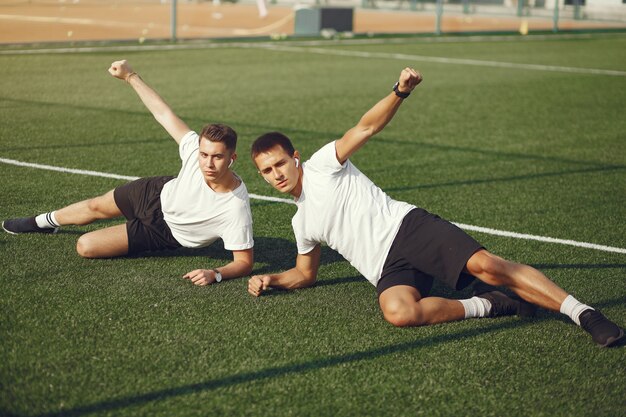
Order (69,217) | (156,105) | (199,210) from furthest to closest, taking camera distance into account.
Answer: (69,217) < (156,105) < (199,210)

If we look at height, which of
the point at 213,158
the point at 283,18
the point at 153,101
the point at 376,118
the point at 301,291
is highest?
the point at 376,118

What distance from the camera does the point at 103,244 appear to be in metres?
5.96

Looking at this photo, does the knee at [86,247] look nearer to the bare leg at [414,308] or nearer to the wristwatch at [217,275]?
the wristwatch at [217,275]

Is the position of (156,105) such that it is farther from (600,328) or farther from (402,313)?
(600,328)

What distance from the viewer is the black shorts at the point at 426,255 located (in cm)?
504

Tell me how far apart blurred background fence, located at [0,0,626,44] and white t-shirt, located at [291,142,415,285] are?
60.7 feet

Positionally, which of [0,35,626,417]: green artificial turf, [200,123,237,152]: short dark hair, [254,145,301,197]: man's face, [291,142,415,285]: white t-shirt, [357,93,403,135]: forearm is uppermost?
[357,93,403,135]: forearm

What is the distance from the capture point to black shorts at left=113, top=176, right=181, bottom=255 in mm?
5992

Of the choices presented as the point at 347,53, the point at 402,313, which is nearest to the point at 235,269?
the point at 402,313

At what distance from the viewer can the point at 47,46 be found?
1922 cm

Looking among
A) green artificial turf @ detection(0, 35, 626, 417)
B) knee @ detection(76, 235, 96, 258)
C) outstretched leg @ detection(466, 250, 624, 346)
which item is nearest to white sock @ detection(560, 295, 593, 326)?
outstretched leg @ detection(466, 250, 624, 346)

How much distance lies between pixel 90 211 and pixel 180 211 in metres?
0.91

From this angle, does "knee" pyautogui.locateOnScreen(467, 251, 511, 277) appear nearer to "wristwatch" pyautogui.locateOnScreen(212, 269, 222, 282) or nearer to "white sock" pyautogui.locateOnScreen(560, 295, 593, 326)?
"white sock" pyautogui.locateOnScreen(560, 295, 593, 326)

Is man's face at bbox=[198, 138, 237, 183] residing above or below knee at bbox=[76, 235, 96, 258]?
Answer: above
